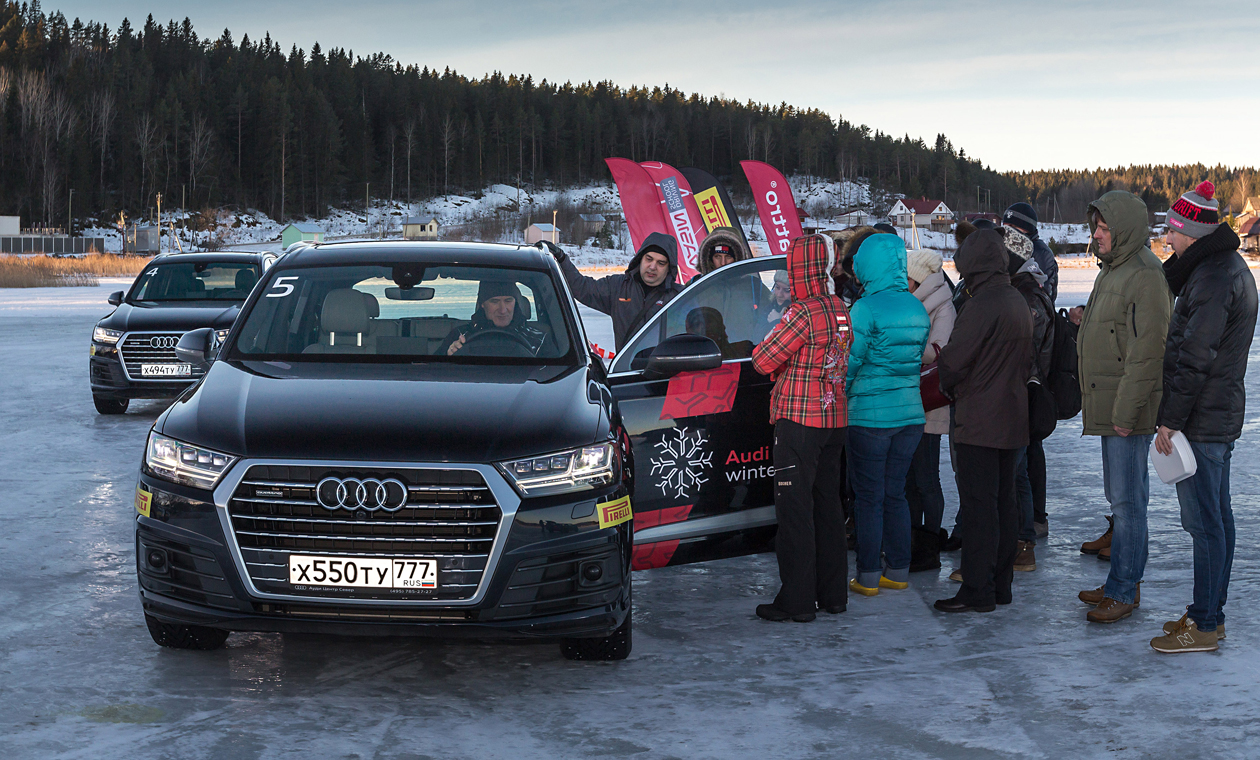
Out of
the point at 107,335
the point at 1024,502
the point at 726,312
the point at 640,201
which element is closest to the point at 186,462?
the point at 726,312

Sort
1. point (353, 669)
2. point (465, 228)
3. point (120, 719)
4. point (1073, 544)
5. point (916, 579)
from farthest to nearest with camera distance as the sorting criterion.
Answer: point (465, 228) < point (1073, 544) < point (916, 579) < point (353, 669) < point (120, 719)

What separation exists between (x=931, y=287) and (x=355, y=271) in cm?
314

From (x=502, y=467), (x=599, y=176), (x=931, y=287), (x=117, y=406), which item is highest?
(x=599, y=176)

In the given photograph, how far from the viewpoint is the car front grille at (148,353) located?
456 inches

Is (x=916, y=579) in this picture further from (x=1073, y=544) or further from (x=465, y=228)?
(x=465, y=228)

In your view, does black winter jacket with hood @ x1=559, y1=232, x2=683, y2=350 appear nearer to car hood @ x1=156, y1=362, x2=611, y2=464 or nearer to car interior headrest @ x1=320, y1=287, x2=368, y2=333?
car interior headrest @ x1=320, y1=287, x2=368, y2=333

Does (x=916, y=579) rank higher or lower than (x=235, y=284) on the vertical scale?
lower

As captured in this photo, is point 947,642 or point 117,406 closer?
point 947,642

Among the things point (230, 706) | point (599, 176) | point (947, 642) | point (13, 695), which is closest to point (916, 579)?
point (947, 642)

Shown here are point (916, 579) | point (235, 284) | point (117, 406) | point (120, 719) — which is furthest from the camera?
point (235, 284)

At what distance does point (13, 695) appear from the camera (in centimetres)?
413

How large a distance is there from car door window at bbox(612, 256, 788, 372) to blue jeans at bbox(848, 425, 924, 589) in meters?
0.79

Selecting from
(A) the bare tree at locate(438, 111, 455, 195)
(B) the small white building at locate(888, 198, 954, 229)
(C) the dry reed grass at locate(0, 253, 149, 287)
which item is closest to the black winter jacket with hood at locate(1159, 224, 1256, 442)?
(C) the dry reed grass at locate(0, 253, 149, 287)

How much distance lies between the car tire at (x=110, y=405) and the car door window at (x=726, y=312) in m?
7.91
